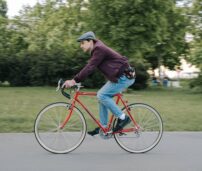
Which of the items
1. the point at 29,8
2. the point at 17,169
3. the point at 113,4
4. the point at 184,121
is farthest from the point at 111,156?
the point at 29,8

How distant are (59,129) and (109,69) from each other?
1.14 metres

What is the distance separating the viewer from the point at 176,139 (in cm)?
848

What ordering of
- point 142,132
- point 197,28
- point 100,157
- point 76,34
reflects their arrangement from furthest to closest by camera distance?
1. point 76,34
2. point 197,28
3. point 142,132
4. point 100,157

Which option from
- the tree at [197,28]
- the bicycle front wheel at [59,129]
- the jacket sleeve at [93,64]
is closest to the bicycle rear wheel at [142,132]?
the bicycle front wheel at [59,129]

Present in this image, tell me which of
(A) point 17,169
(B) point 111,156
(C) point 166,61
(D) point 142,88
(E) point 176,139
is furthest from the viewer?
(C) point 166,61

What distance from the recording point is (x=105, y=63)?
282 inches

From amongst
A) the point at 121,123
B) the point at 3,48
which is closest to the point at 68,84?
the point at 121,123

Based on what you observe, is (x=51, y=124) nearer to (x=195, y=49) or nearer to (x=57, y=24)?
(x=195, y=49)

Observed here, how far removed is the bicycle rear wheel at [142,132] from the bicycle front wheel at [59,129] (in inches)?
22.8

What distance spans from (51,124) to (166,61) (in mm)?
35377

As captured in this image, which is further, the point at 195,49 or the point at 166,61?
the point at 166,61

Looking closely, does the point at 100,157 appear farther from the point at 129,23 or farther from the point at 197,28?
the point at 197,28

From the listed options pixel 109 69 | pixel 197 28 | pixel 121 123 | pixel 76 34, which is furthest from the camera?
pixel 76 34

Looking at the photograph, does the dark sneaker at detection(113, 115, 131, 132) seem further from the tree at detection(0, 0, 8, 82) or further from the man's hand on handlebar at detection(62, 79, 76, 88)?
the tree at detection(0, 0, 8, 82)
